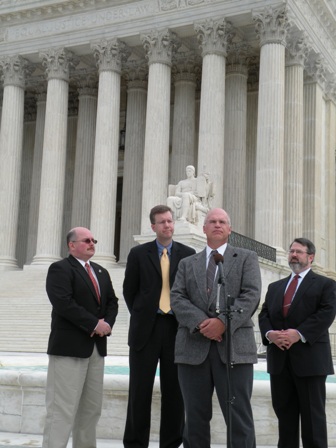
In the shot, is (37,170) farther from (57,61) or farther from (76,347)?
(76,347)

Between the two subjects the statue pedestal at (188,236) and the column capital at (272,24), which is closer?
the statue pedestal at (188,236)

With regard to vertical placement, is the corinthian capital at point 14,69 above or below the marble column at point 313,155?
above

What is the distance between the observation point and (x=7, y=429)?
8227 mm

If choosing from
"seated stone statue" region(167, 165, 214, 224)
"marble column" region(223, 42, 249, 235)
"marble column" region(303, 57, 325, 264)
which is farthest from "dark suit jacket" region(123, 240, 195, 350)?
"marble column" region(303, 57, 325, 264)

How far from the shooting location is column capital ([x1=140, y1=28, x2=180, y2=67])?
→ 33.4m

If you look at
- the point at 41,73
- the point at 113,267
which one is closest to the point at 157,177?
the point at 113,267

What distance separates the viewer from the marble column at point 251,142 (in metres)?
36.0

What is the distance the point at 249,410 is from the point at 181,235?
19.0 meters

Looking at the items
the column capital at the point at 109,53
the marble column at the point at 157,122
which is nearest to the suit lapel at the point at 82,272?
the marble column at the point at 157,122

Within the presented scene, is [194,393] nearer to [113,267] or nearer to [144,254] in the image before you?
[144,254]

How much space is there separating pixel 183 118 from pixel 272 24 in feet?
26.2

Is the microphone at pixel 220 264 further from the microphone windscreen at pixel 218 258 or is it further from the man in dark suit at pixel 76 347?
the man in dark suit at pixel 76 347

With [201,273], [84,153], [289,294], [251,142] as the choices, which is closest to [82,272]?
[201,273]

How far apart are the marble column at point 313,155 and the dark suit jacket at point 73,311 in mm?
28288
